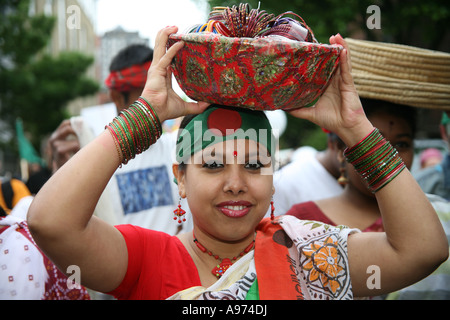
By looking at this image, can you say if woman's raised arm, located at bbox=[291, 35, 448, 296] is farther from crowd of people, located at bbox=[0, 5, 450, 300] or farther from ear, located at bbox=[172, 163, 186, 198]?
ear, located at bbox=[172, 163, 186, 198]

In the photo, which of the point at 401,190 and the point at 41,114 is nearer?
the point at 401,190

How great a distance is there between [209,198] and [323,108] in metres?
0.64

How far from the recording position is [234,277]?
6.26ft

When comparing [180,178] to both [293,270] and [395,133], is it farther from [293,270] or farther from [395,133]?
[395,133]

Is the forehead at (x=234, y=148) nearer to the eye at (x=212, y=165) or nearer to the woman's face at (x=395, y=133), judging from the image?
the eye at (x=212, y=165)

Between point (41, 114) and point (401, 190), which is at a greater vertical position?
point (401, 190)

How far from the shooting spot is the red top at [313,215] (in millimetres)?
2602

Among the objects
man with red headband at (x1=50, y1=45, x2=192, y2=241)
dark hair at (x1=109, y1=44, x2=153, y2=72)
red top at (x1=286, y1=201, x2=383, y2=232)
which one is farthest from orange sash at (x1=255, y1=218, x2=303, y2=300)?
dark hair at (x1=109, y1=44, x2=153, y2=72)

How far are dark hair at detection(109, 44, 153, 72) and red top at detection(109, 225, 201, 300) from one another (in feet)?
6.53

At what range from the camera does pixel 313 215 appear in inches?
104

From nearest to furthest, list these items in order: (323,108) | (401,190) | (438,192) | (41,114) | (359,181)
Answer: (401,190), (323,108), (359,181), (438,192), (41,114)

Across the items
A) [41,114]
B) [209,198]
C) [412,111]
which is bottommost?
[41,114]

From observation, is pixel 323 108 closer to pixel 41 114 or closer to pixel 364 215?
pixel 364 215
